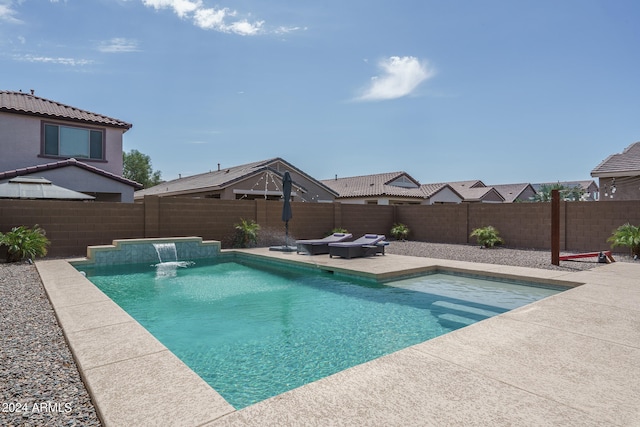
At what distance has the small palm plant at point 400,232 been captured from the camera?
18.6 metres

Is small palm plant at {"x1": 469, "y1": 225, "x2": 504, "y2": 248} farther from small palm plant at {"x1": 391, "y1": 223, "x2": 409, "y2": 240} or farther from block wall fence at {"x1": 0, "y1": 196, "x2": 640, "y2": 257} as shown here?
small palm plant at {"x1": 391, "y1": 223, "x2": 409, "y2": 240}

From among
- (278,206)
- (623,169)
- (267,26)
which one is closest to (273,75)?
(267,26)

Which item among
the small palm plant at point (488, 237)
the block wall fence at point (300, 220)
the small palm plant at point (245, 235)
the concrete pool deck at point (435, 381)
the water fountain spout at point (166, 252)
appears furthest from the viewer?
the small palm plant at point (488, 237)

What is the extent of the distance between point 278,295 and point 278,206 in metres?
8.98

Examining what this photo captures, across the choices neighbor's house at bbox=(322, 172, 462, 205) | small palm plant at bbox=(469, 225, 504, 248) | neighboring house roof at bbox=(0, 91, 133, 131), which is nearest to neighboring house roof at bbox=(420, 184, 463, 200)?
neighbor's house at bbox=(322, 172, 462, 205)

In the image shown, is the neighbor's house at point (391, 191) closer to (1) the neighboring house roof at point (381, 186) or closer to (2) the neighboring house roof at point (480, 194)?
(1) the neighboring house roof at point (381, 186)

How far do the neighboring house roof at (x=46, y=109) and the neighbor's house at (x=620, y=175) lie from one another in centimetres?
2332

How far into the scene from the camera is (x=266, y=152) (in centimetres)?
2892

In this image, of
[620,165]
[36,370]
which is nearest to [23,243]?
[36,370]

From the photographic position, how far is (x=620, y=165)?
18.0 metres

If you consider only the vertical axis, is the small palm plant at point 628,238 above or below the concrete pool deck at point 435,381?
above

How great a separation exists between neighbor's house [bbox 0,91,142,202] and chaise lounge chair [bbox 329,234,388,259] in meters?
10.4

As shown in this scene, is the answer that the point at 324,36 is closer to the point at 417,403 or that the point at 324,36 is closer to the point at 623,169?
the point at 417,403

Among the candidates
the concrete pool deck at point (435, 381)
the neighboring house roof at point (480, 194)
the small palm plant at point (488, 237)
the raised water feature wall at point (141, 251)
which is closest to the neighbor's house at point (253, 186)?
the raised water feature wall at point (141, 251)
